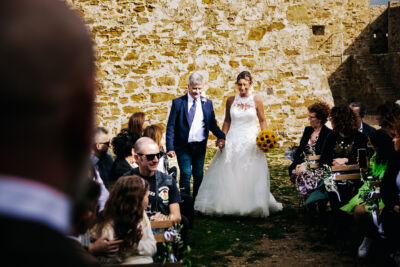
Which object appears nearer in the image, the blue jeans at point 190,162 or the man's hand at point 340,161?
the man's hand at point 340,161

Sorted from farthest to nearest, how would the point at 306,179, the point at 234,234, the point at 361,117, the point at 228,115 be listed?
the point at 228,115 → the point at 361,117 → the point at 306,179 → the point at 234,234

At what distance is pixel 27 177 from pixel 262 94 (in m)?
10.1

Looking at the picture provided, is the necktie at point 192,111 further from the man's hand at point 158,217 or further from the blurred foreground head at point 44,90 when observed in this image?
the blurred foreground head at point 44,90

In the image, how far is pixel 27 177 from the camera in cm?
40

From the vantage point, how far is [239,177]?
5.47m

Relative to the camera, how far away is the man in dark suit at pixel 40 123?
0.38m

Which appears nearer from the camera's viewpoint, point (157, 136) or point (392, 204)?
point (392, 204)

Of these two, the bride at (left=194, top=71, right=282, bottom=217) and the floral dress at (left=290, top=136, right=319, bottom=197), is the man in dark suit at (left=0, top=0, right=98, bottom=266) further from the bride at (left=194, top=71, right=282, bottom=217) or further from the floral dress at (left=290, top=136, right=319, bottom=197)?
the bride at (left=194, top=71, right=282, bottom=217)

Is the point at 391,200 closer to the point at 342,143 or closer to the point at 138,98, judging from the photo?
the point at 342,143

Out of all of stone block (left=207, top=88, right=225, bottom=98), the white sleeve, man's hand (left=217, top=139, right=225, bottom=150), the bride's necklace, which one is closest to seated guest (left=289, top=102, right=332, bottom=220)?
the bride's necklace

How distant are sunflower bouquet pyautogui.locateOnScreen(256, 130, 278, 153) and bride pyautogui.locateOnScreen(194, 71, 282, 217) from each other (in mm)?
238

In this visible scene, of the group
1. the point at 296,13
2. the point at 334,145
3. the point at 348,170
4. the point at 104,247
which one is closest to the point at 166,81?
the point at 296,13

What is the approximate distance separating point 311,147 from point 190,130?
1542 millimetres

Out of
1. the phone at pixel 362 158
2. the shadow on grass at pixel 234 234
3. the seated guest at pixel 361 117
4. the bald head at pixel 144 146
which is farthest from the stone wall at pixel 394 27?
the bald head at pixel 144 146
